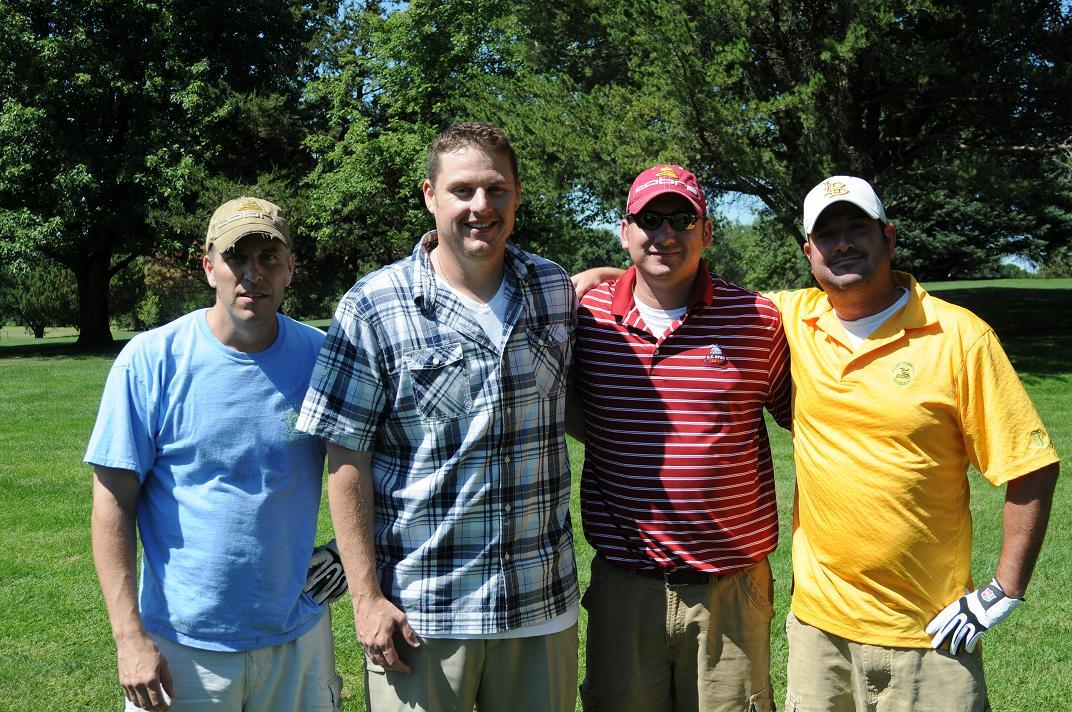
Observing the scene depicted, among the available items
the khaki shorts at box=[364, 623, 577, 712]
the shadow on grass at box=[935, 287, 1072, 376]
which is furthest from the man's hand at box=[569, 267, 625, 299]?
the shadow on grass at box=[935, 287, 1072, 376]

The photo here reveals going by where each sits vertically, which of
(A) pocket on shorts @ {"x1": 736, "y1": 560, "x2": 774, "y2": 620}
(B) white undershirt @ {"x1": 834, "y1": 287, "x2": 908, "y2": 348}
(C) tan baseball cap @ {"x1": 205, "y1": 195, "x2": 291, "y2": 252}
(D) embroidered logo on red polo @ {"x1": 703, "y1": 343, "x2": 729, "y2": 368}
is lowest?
(A) pocket on shorts @ {"x1": 736, "y1": 560, "x2": 774, "y2": 620}

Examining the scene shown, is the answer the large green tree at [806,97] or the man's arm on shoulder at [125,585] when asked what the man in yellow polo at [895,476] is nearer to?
the man's arm on shoulder at [125,585]

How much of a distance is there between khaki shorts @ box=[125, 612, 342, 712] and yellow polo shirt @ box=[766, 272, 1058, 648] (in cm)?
158

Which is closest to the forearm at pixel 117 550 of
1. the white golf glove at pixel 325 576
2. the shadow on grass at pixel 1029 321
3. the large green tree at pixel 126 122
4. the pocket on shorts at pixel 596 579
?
the white golf glove at pixel 325 576

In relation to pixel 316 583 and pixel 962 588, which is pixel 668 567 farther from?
pixel 316 583

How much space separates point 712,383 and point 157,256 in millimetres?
34116

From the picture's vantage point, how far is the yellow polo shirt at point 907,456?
2668 millimetres

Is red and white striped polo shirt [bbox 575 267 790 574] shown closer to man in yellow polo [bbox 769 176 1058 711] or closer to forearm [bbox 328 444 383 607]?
man in yellow polo [bbox 769 176 1058 711]

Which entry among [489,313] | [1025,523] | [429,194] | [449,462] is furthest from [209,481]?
[1025,523]

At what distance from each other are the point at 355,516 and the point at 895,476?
64.3 inches

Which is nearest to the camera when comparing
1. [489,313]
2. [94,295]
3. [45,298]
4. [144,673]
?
[144,673]

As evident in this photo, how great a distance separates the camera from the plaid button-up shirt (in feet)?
8.75

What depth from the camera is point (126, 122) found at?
27.6 metres

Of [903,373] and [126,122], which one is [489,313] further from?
[126,122]
